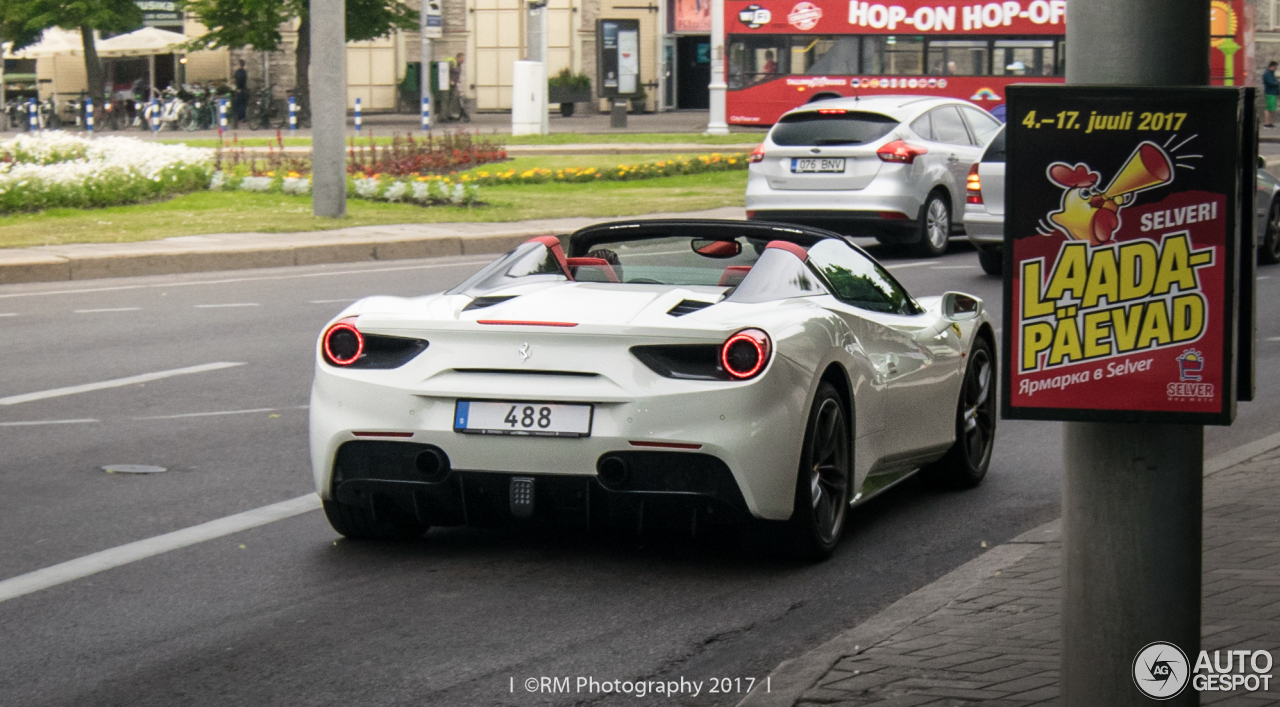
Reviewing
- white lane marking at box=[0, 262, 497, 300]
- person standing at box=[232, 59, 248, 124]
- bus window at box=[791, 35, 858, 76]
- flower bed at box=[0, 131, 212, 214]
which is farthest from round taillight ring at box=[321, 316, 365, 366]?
person standing at box=[232, 59, 248, 124]

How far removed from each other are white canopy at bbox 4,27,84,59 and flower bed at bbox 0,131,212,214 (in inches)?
1284

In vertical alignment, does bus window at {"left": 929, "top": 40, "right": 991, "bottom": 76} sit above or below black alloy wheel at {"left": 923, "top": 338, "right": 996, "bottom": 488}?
above

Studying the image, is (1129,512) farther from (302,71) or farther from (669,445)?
(302,71)

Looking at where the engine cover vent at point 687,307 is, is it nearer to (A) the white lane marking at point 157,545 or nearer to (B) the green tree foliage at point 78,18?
(A) the white lane marking at point 157,545

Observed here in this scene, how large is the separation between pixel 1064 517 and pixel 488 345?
2.59 metres

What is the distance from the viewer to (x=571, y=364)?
5.67 m

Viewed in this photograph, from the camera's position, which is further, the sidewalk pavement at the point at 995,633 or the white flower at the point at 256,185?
the white flower at the point at 256,185

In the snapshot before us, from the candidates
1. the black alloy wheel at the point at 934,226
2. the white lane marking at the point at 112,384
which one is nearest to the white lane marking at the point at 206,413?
the white lane marking at the point at 112,384

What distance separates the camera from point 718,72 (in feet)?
126

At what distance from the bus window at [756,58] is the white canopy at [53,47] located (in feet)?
86.8

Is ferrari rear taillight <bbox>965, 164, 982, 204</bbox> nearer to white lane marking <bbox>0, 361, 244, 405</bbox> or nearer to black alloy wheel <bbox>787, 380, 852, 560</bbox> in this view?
white lane marking <bbox>0, 361, 244, 405</bbox>

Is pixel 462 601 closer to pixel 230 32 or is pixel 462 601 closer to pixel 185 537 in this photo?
pixel 185 537

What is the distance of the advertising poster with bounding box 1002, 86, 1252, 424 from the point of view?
3.34m

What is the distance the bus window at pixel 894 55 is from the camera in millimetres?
36156
